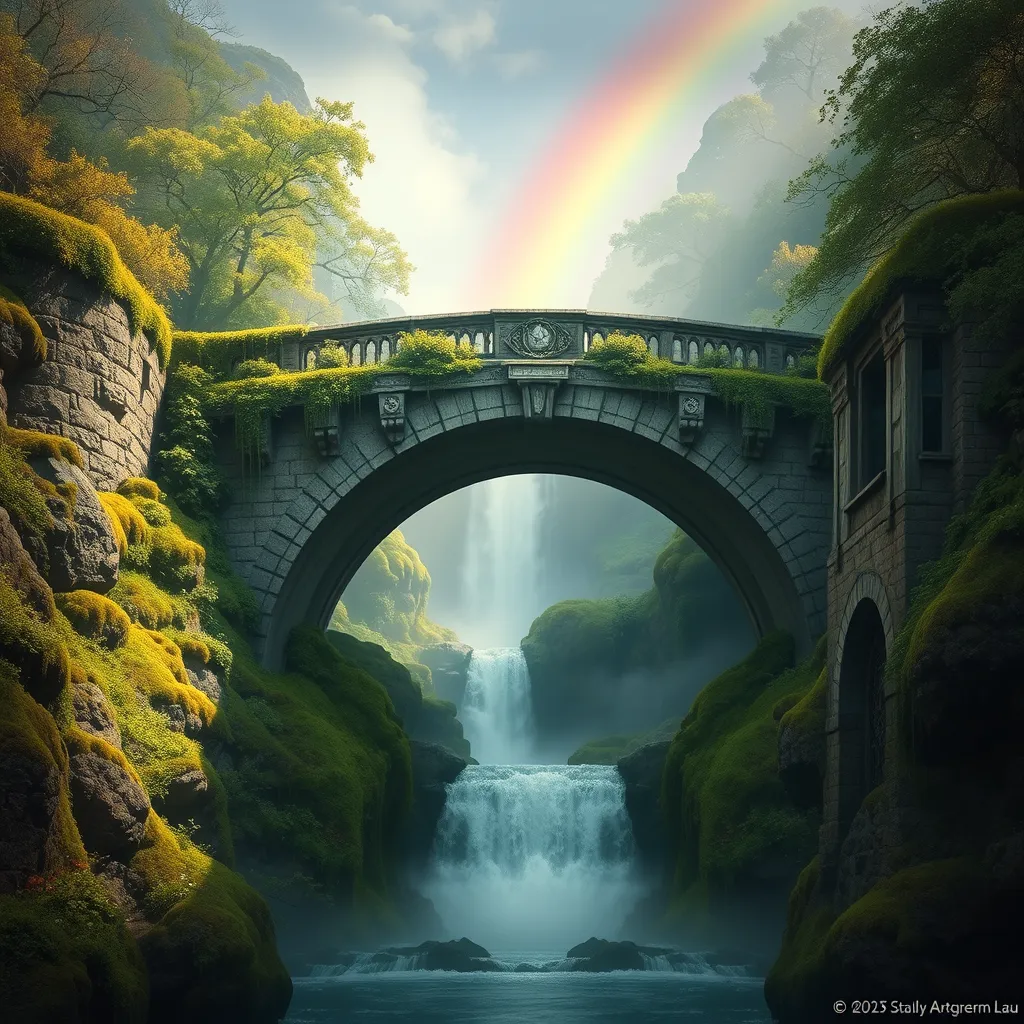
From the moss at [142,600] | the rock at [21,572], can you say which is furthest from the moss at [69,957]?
the moss at [142,600]

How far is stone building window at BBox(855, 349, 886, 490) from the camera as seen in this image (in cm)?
1877

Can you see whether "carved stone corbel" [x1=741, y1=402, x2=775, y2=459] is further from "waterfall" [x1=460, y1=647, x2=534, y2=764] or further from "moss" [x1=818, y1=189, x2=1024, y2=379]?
"waterfall" [x1=460, y1=647, x2=534, y2=764]

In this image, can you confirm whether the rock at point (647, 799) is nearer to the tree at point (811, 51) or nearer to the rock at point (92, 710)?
the rock at point (92, 710)

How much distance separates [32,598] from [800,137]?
215 feet

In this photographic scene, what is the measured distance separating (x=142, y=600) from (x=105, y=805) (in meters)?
6.69

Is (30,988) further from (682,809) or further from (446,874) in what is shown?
(446,874)

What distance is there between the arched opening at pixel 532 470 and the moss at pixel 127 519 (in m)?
4.01

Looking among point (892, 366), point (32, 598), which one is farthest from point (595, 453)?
point (32, 598)

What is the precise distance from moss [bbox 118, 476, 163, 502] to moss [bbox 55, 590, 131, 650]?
4.46 metres

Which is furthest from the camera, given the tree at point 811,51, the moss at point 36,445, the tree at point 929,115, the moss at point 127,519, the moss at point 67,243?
the tree at point 811,51

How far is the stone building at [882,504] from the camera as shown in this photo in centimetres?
1582

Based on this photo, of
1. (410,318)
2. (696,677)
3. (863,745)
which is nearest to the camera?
(863,745)

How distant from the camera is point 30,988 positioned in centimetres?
1102

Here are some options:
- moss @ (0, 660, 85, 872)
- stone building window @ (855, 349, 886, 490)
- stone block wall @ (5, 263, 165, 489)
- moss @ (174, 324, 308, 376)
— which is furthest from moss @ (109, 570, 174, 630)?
stone building window @ (855, 349, 886, 490)
